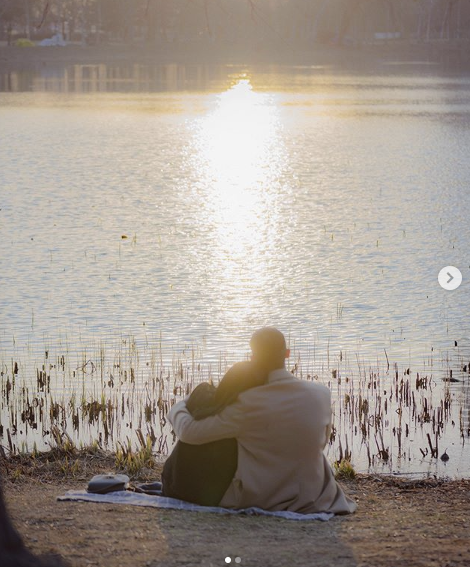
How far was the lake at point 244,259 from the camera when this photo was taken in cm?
1156

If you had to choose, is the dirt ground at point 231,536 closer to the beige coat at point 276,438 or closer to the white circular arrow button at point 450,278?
the beige coat at point 276,438

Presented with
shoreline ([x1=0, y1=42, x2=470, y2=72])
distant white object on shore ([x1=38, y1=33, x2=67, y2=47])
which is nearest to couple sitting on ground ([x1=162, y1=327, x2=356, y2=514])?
shoreline ([x1=0, y1=42, x2=470, y2=72])

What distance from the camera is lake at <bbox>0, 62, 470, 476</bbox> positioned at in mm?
11562

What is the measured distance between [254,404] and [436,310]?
9.79 m

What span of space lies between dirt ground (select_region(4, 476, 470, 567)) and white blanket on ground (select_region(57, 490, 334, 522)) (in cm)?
8

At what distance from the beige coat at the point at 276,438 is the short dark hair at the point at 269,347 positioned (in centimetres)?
7

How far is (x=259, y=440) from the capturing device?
6.29 metres

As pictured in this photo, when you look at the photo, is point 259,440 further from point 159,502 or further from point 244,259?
point 244,259

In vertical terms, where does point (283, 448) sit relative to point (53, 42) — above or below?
below

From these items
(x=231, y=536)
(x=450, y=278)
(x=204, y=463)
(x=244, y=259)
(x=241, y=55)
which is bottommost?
(x=231, y=536)

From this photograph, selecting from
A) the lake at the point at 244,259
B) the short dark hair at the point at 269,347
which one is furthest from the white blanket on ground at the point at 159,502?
the lake at the point at 244,259

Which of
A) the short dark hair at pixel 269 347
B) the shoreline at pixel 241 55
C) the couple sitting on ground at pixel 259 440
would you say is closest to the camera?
the short dark hair at pixel 269 347

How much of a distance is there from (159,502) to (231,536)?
0.87m

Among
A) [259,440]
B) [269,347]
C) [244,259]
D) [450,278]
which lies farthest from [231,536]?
[244,259]
